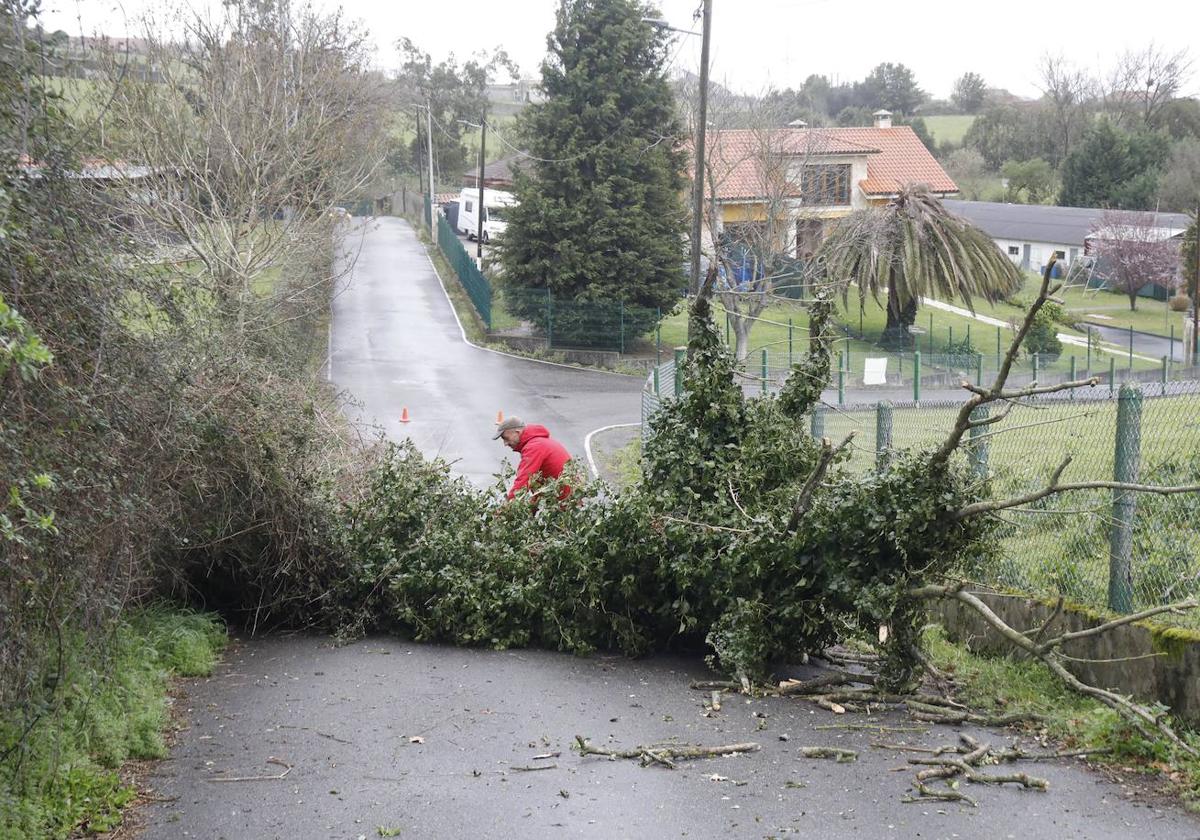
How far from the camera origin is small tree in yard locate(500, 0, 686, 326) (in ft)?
122

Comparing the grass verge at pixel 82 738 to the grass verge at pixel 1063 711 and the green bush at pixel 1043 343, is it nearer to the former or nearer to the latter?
the grass verge at pixel 1063 711

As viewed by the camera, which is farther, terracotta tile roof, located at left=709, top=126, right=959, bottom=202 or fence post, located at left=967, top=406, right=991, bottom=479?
terracotta tile roof, located at left=709, top=126, right=959, bottom=202

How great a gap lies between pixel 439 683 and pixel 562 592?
4.82 feet

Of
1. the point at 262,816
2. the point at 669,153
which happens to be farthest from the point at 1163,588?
the point at 669,153

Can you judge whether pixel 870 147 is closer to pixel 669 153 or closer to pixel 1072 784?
pixel 669 153

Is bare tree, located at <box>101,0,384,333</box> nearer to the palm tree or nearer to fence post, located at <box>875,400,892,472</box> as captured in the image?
fence post, located at <box>875,400,892,472</box>

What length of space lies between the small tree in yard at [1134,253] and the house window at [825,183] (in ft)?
41.7

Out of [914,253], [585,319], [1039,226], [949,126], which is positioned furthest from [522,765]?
[949,126]

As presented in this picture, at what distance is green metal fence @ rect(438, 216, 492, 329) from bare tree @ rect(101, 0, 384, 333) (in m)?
14.8

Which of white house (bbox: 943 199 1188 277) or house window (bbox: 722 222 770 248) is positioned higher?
white house (bbox: 943 199 1188 277)

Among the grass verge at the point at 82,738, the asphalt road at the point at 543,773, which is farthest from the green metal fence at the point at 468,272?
the grass verge at the point at 82,738

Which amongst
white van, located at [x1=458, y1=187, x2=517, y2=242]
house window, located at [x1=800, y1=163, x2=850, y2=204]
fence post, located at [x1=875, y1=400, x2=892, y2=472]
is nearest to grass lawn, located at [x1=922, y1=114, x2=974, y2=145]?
white van, located at [x1=458, y1=187, x2=517, y2=242]

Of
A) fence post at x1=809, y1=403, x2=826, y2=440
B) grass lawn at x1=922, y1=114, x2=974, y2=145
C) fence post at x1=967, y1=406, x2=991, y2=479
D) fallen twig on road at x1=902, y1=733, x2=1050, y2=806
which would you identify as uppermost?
grass lawn at x1=922, y1=114, x2=974, y2=145

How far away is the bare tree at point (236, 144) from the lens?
2097 centimetres
